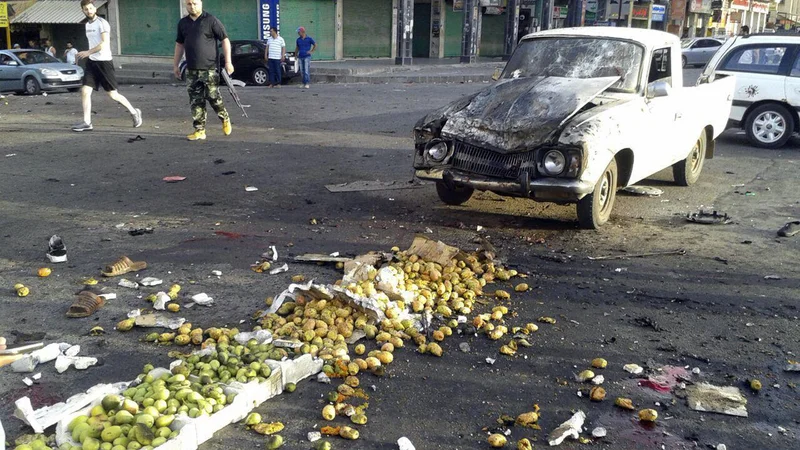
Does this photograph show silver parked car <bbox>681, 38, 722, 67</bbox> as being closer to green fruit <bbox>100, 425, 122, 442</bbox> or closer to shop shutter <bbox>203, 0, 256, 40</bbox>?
shop shutter <bbox>203, 0, 256, 40</bbox>

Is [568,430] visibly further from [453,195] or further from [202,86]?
[202,86]

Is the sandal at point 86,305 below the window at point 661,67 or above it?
below

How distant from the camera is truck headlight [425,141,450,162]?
22.4 feet

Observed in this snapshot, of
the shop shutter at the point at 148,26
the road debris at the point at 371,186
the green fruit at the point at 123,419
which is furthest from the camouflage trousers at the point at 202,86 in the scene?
the shop shutter at the point at 148,26

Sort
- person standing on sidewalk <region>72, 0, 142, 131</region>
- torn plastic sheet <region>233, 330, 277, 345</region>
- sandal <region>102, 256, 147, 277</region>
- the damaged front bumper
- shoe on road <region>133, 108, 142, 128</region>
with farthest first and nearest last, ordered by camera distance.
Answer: shoe on road <region>133, 108, 142, 128</region> → person standing on sidewalk <region>72, 0, 142, 131</region> → the damaged front bumper → sandal <region>102, 256, 147, 277</region> → torn plastic sheet <region>233, 330, 277, 345</region>

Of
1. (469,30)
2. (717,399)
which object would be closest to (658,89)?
(717,399)

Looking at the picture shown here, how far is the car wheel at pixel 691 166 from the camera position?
870cm

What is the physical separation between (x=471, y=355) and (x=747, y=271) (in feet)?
9.52

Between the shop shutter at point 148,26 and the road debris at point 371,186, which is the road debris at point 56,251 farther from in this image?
the shop shutter at point 148,26

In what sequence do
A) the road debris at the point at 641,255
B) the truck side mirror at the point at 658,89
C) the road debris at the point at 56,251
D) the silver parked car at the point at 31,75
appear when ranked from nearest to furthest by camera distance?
the road debris at the point at 56,251 < the road debris at the point at 641,255 < the truck side mirror at the point at 658,89 < the silver parked car at the point at 31,75

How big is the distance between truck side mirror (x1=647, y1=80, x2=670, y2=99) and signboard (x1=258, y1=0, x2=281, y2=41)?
→ 26105mm

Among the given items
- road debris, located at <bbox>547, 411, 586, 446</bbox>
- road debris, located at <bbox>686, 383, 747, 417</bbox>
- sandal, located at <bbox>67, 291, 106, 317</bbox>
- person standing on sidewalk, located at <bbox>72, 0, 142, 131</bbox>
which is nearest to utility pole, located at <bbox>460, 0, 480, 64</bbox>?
person standing on sidewalk, located at <bbox>72, 0, 142, 131</bbox>

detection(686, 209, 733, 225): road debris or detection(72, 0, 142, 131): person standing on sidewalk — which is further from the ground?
detection(72, 0, 142, 131): person standing on sidewalk

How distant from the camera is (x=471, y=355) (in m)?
4.28
